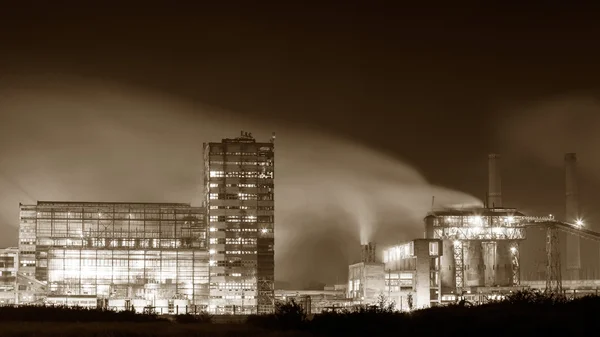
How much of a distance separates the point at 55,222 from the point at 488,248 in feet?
235

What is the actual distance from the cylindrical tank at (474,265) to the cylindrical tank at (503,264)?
2.75 meters

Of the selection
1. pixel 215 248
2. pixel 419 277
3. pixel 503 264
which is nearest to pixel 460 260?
pixel 503 264

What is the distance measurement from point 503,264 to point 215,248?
1815 inches

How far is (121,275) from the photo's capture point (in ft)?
494

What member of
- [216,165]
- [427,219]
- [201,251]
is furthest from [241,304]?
[427,219]

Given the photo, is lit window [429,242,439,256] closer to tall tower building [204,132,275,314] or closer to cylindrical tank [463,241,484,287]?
cylindrical tank [463,241,484,287]

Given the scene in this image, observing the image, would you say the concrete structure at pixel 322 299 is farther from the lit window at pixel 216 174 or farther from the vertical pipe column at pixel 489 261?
the lit window at pixel 216 174

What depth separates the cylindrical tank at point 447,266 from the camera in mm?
134375

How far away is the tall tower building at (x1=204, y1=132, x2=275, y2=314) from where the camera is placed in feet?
488

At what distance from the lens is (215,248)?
150 metres

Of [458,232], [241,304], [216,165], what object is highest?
[216,165]

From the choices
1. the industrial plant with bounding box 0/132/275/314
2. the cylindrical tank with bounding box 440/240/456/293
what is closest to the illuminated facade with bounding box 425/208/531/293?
the cylindrical tank with bounding box 440/240/456/293

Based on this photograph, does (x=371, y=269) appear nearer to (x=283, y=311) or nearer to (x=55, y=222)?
(x=55, y=222)

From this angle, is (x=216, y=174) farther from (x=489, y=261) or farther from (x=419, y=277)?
(x=489, y=261)
